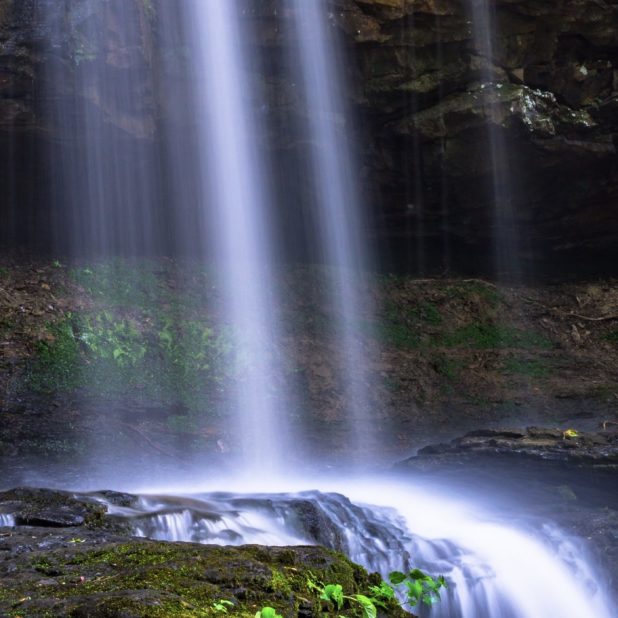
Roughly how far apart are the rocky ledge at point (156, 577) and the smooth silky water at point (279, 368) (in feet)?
4.02

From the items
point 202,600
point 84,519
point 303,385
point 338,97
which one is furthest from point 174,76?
point 202,600

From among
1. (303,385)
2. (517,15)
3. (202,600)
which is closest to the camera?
(202,600)

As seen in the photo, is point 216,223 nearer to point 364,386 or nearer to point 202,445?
point 364,386

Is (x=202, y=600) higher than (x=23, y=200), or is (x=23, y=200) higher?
(x=23, y=200)

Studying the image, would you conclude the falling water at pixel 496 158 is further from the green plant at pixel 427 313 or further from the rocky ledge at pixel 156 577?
the rocky ledge at pixel 156 577

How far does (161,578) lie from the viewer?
2.52 meters

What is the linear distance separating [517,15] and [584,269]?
16.6ft

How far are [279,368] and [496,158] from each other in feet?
15.1

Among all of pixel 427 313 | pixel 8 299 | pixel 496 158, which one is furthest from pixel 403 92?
pixel 8 299

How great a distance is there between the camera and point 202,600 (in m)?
2.38

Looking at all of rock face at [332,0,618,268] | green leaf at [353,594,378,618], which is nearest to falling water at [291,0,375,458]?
rock face at [332,0,618,268]

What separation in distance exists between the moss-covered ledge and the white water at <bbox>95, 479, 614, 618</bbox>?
134 cm

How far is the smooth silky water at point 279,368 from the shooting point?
191 inches

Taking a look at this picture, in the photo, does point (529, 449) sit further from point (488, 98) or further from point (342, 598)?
Result: point (488, 98)
